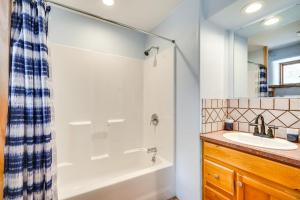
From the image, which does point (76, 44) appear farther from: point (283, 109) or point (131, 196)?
point (283, 109)

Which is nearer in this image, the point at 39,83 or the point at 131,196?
the point at 39,83

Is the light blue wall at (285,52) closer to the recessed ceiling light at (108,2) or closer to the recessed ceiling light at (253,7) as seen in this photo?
the recessed ceiling light at (253,7)

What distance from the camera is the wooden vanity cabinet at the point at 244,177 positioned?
0.96 m

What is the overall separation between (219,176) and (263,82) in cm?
104

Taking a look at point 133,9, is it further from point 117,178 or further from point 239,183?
point 239,183

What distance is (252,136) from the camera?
1477 millimetres

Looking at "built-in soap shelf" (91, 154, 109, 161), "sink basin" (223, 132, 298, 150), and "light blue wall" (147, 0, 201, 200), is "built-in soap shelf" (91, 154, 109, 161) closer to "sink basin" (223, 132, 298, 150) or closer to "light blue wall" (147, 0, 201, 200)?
"light blue wall" (147, 0, 201, 200)

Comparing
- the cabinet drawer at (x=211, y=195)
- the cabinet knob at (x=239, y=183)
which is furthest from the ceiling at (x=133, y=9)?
the cabinet drawer at (x=211, y=195)

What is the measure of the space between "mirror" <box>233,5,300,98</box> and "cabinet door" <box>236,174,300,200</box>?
2.71 feet

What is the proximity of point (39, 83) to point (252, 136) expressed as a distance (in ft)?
6.04

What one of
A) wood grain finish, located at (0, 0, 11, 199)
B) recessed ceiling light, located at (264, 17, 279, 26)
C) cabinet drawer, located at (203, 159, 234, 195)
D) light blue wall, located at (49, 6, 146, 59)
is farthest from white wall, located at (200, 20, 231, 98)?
wood grain finish, located at (0, 0, 11, 199)

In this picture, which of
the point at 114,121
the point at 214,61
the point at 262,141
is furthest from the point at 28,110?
the point at 262,141

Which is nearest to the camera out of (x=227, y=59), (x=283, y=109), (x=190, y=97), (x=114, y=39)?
(x=283, y=109)

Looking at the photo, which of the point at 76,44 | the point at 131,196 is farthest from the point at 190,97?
the point at 76,44
